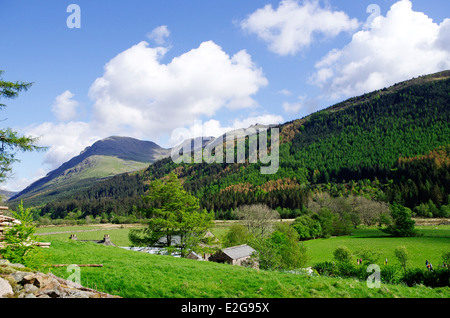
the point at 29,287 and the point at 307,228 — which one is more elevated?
the point at 29,287

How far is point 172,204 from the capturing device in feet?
105

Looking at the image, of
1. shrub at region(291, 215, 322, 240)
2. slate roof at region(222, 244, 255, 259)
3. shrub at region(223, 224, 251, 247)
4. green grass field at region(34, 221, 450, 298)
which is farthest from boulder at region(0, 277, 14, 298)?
shrub at region(291, 215, 322, 240)

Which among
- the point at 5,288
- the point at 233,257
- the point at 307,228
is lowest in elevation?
the point at 307,228

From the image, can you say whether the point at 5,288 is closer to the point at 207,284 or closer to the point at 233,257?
the point at 207,284

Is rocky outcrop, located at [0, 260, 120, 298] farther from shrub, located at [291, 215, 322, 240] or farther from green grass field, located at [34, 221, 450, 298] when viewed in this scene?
shrub, located at [291, 215, 322, 240]

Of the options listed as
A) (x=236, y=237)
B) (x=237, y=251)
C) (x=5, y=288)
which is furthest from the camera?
(x=236, y=237)

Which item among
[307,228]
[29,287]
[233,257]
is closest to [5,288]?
[29,287]

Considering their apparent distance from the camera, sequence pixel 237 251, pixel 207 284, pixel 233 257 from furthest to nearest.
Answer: pixel 237 251, pixel 233 257, pixel 207 284

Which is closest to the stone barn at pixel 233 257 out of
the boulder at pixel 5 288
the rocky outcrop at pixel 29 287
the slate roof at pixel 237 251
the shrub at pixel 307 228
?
the slate roof at pixel 237 251

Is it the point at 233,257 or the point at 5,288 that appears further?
the point at 233,257
